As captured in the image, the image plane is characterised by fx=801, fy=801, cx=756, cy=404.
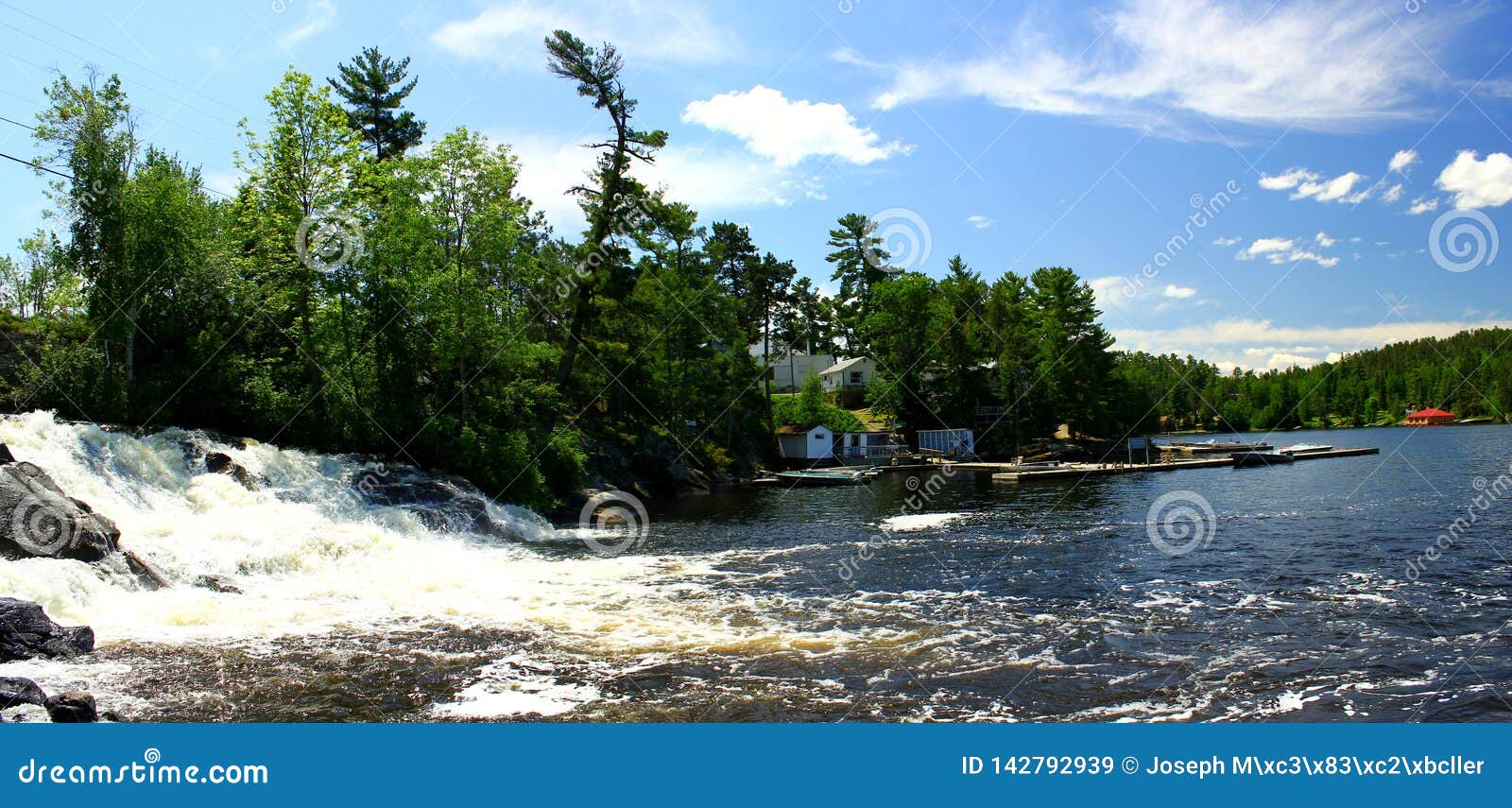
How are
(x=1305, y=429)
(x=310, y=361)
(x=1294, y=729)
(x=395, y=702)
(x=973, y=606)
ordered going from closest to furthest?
(x=1294, y=729) < (x=395, y=702) < (x=973, y=606) < (x=310, y=361) < (x=1305, y=429)

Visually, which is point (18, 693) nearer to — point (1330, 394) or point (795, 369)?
point (795, 369)

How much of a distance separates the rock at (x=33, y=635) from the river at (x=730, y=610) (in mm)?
441

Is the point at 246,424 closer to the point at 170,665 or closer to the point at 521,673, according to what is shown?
the point at 170,665

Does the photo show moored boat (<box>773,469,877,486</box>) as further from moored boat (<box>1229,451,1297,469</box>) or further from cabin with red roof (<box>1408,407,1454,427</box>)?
cabin with red roof (<box>1408,407,1454,427</box>)

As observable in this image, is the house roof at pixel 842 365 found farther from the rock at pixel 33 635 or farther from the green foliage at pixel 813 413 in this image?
the rock at pixel 33 635

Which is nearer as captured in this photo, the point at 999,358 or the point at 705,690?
the point at 705,690

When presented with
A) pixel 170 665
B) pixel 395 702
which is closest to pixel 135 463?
pixel 170 665

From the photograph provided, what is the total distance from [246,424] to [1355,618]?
31.1m

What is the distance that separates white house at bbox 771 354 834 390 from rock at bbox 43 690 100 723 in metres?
85.7

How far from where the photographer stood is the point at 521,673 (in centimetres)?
1141

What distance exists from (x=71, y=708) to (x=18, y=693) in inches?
28.1

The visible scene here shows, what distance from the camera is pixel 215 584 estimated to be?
15.6 m

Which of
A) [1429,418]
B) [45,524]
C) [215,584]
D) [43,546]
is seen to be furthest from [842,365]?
[1429,418]

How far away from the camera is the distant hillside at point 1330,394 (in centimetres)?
13488
